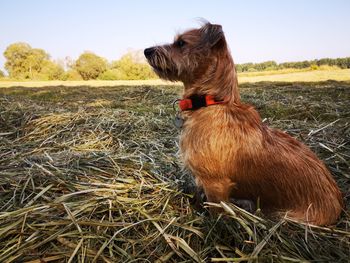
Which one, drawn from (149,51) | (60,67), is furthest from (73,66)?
(149,51)

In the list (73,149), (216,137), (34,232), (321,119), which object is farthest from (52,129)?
(321,119)

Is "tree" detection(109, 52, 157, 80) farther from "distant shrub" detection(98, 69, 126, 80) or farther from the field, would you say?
the field

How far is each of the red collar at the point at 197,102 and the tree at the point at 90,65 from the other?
40968 mm

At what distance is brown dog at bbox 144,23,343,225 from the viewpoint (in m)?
2.42

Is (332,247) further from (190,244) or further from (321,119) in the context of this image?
(321,119)

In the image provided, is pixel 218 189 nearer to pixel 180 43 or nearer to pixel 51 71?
pixel 180 43

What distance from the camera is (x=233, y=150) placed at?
2473 mm

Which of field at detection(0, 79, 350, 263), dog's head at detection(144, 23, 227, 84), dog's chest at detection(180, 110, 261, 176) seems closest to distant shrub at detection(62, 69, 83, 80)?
field at detection(0, 79, 350, 263)

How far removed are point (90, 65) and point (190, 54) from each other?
4264 centimetres

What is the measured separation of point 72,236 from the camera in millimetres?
2195

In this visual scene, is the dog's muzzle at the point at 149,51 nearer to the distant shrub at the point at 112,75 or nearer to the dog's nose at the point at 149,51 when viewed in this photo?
the dog's nose at the point at 149,51

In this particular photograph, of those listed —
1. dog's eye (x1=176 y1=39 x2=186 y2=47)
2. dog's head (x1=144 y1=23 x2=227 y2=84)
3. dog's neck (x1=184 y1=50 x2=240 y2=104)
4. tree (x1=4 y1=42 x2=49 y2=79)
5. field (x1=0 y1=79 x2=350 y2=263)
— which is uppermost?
tree (x1=4 y1=42 x2=49 y2=79)

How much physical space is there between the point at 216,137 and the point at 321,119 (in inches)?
144

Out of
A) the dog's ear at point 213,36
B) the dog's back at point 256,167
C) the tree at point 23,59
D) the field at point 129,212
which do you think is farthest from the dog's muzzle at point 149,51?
the tree at point 23,59
